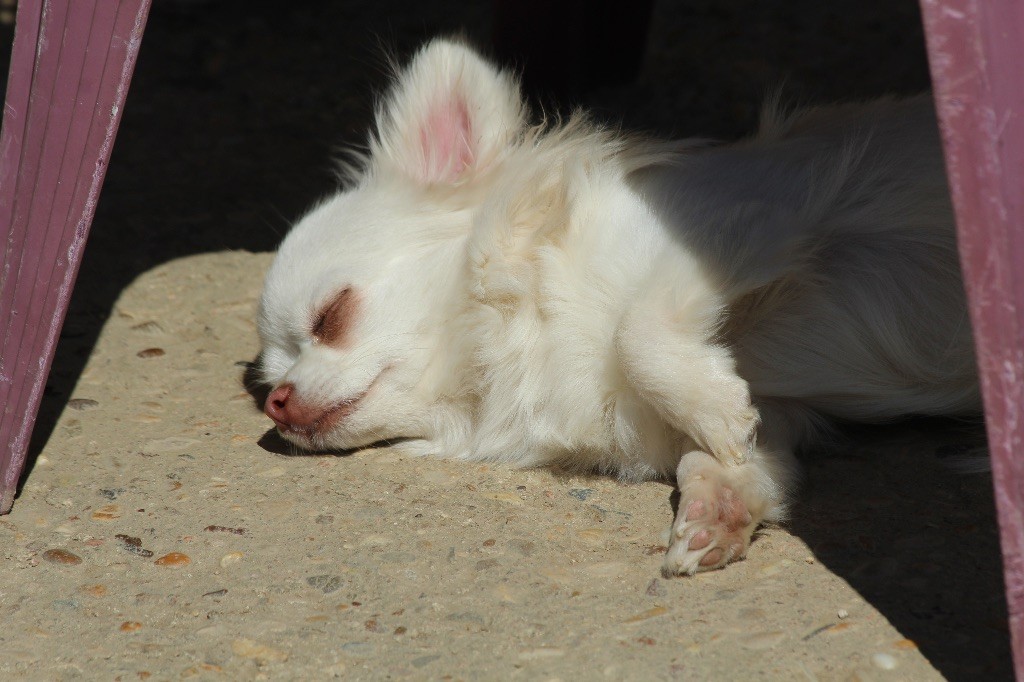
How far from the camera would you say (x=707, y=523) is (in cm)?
244

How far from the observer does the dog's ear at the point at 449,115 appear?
3.13 m

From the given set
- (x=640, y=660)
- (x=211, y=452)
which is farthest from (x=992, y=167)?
(x=211, y=452)

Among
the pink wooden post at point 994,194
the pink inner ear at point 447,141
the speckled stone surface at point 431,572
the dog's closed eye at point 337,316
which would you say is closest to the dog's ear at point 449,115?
the pink inner ear at point 447,141

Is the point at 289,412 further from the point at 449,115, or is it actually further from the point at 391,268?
the point at 449,115

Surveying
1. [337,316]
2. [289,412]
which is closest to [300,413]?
[289,412]

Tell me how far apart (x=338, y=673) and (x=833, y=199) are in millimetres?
1620

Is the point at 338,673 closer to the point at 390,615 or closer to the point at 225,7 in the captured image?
the point at 390,615

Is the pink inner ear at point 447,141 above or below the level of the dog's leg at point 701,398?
above

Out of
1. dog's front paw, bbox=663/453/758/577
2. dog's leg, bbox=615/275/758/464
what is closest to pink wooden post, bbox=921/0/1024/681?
dog's front paw, bbox=663/453/758/577

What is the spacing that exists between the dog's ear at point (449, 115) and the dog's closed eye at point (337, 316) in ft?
1.41

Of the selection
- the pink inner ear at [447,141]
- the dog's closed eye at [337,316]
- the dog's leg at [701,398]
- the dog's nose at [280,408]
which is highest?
the pink inner ear at [447,141]

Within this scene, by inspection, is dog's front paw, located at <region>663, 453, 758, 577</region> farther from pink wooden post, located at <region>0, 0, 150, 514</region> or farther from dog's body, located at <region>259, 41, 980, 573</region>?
pink wooden post, located at <region>0, 0, 150, 514</region>

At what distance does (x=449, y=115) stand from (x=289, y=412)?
92cm

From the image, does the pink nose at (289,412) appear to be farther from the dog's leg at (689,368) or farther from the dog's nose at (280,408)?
the dog's leg at (689,368)
